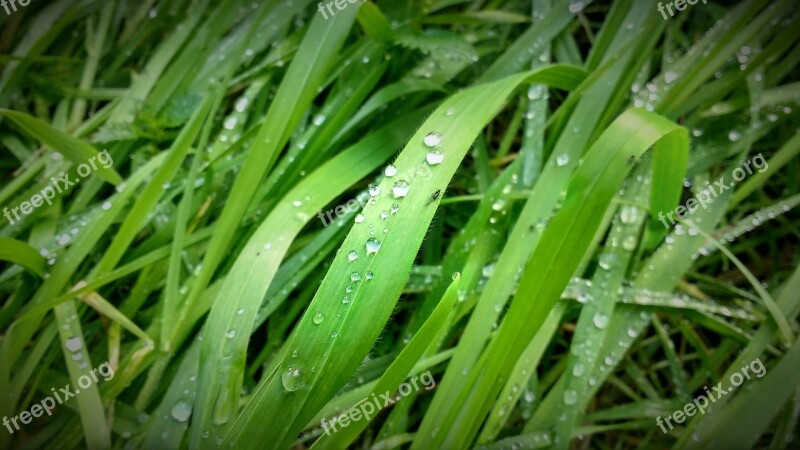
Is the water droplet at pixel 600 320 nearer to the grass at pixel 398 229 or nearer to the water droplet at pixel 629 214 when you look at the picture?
the grass at pixel 398 229

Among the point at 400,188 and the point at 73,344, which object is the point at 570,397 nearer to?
the point at 400,188

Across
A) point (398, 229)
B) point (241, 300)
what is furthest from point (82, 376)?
point (398, 229)

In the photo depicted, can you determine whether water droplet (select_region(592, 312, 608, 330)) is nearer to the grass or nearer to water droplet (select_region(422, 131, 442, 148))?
the grass

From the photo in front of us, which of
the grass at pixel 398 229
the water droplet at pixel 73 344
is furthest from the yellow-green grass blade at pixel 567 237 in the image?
the water droplet at pixel 73 344

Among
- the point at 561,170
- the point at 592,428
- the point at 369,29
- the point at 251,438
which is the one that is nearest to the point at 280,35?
the point at 369,29

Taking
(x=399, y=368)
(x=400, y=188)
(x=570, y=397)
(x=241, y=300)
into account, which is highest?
(x=400, y=188)

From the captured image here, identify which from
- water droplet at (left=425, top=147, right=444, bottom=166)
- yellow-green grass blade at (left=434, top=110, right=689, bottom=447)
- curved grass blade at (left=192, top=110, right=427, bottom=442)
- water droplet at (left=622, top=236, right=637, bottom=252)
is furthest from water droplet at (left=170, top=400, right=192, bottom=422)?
water droplet at (left=622, top=236, right=637, bottom=252)

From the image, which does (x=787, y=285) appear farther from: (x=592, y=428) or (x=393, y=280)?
(x=393, y=280)
